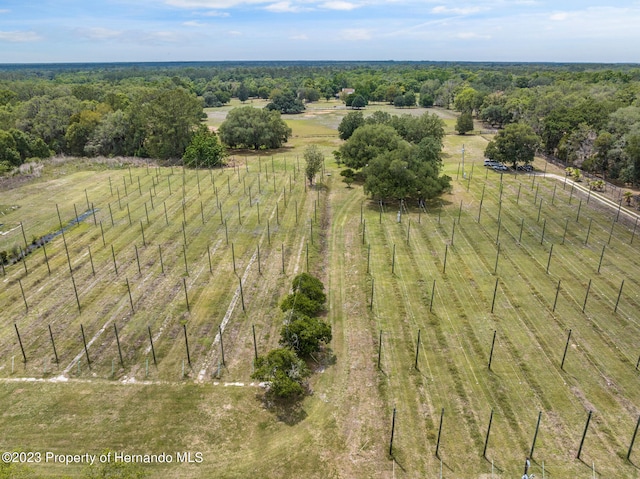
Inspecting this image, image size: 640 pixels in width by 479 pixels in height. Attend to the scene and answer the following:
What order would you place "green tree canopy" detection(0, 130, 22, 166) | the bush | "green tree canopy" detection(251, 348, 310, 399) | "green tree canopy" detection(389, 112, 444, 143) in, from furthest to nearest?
Answer: "green tree canopy" detection(389, 112, 444, 143), "green tree canopy" detection(0, 130, 22, 166), the bush, "green tree canopy" detection(251, 348, 310, 399)

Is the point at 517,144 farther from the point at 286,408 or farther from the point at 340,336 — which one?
the point at 286,408

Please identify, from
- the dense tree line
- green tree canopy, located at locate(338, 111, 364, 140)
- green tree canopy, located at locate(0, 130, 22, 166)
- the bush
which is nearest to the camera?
the bush

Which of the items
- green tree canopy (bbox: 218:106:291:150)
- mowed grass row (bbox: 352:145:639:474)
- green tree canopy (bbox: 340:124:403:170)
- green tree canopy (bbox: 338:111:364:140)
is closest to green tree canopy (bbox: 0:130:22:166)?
green tree canopy (bbox: 218:106:291:150)

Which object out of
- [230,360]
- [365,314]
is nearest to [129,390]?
[230,360]

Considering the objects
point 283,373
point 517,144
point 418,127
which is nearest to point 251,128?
point 418,127

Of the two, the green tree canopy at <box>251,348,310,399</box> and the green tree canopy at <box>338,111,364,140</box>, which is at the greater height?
the green tree canopy at <box>338,111,364,140</box>

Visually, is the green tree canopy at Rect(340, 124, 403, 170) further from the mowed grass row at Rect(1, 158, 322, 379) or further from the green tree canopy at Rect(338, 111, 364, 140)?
the green tree canopy at Rect(338, 111, 364, 140)

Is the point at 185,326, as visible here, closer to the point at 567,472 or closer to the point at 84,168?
the point at 567,472

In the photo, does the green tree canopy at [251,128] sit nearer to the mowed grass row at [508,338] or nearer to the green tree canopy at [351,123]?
the green tree canopy at [351,123]

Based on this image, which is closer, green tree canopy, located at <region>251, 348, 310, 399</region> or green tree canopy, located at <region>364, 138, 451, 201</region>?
green tree canopy, located at <region>251, 348, 310, 399</region>
